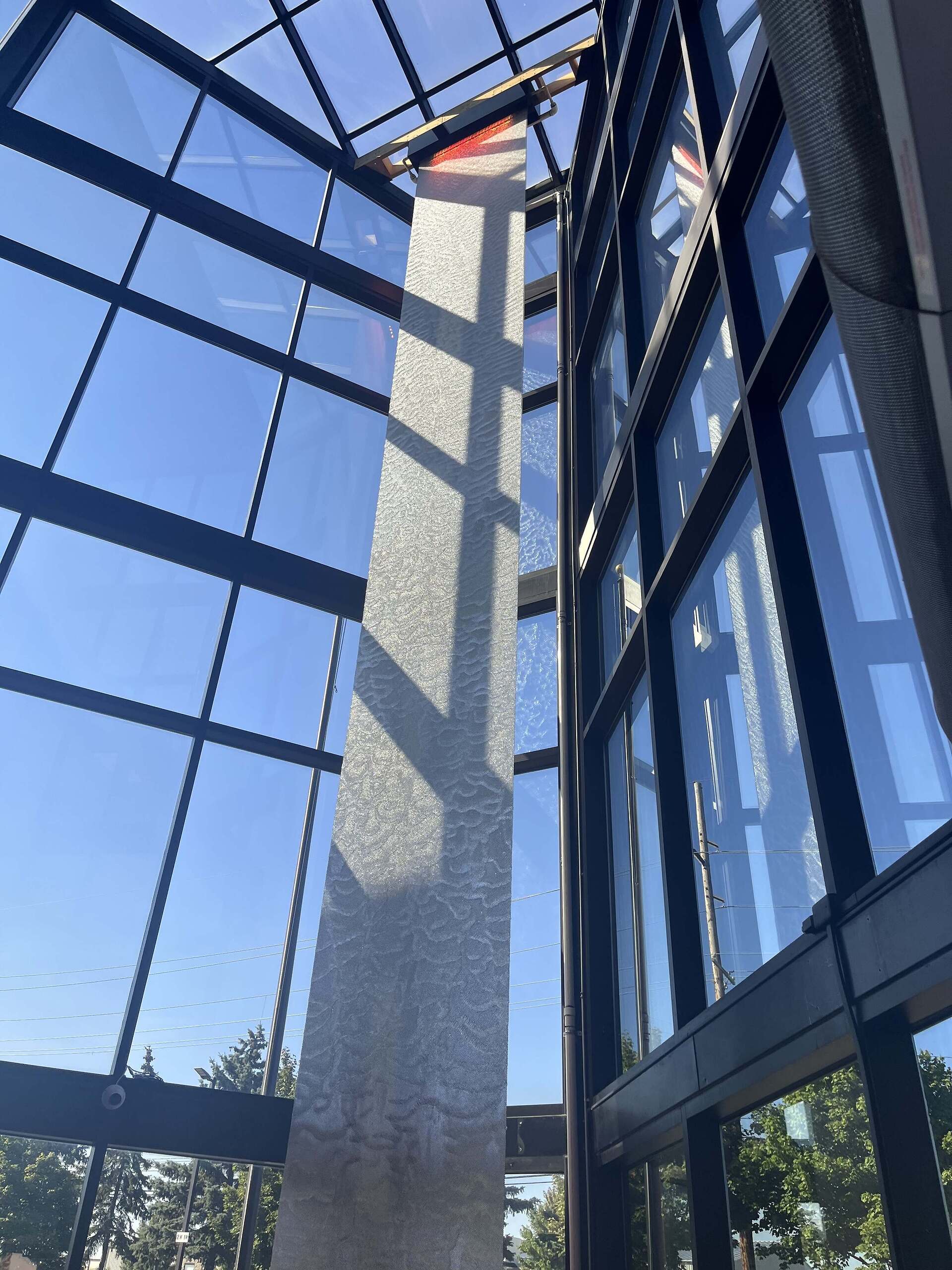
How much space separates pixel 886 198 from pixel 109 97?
10.5 metres

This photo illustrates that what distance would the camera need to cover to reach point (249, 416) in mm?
8609

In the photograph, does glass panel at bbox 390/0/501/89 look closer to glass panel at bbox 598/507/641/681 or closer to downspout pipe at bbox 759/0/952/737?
glass panel at bbox 598/507/641/681

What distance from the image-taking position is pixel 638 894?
5215mm

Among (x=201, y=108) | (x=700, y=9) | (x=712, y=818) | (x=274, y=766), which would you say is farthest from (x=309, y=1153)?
(x=201, y=108)

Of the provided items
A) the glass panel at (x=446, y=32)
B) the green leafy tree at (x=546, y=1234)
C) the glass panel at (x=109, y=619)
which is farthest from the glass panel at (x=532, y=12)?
the green leafy tree at (x=546, y=1234)

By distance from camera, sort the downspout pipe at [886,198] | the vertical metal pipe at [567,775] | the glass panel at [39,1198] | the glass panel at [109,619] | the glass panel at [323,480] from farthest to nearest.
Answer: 1. the glass panel at [323,480]
2. the glass panel at [109,619]
3. the vertical metal pipe at [567,775]
4. the glass panel at [39,1198]
5. the downspout pipe at [886,198]

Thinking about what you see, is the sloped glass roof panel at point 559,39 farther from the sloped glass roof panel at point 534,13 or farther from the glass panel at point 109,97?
the glass panel at point 109,97

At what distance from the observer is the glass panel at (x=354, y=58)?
963cm

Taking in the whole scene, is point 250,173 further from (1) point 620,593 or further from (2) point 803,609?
(2) point 803,609

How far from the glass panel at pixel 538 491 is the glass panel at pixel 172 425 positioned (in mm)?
2427

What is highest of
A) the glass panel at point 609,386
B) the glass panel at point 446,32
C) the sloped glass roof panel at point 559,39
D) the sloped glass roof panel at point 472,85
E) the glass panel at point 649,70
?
the glass panel at point 446,32

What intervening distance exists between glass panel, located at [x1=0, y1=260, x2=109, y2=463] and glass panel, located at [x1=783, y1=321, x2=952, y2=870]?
6108mm

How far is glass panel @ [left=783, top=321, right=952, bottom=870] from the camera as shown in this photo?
8.30 feet

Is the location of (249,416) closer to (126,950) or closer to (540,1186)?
(126,950)
